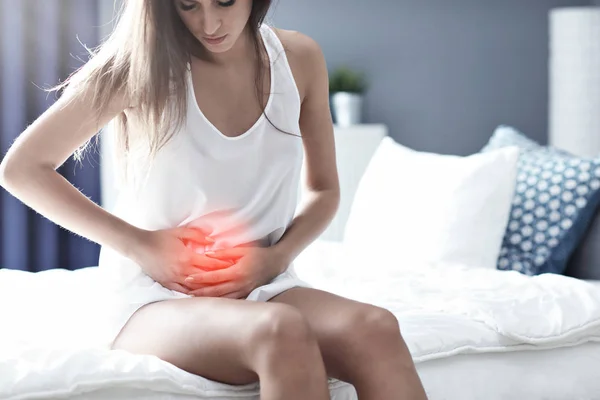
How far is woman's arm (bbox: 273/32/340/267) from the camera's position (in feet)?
6.12

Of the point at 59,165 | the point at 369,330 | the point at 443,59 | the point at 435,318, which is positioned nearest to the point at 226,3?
the point at 59,165

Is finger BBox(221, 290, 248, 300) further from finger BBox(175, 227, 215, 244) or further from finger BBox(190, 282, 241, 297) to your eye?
finger BBox(175, 227, 215, 244)

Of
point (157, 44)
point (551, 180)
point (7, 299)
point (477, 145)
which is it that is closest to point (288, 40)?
point (157, 44)

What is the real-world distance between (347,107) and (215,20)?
2244mm

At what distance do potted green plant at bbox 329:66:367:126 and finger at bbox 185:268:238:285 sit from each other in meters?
2.26

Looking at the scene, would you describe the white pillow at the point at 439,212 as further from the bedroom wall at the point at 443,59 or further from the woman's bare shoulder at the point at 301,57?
the bedroom wall at the point at 443,59

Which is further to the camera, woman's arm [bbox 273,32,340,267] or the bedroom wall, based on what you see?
the bedroom wall

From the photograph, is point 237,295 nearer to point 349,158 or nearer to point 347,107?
point 349,158

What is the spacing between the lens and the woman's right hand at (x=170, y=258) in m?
1.64

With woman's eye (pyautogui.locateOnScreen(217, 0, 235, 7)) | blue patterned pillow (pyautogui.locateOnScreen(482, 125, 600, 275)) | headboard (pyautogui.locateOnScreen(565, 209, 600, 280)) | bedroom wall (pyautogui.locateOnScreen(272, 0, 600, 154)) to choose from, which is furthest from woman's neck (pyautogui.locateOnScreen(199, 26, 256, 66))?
bedroom wall (pyautogui.locateOnScreen(272, 0, 600, 154))

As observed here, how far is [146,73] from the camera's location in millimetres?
1616

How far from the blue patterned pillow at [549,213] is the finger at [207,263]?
1.14m

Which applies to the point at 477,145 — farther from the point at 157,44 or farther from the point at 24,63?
the point at 157,44

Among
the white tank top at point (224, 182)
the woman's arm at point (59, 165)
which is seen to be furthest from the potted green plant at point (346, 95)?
the woman's arm at point (59, 165)
